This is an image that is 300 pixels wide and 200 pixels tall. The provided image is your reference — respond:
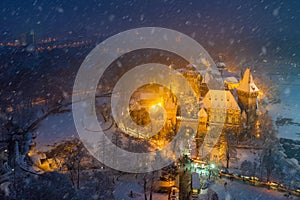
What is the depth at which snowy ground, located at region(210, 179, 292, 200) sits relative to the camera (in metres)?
16.9

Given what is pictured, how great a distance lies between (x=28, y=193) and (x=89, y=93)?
3021cm

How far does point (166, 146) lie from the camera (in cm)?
2391

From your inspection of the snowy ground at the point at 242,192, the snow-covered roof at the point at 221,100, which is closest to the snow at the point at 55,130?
the snow-covered roof at the point at 221,100

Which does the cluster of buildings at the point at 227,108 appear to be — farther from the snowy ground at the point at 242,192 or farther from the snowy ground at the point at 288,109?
the snowy ground at the point at 242,192

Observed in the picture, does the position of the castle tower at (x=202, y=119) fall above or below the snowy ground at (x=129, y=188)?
above

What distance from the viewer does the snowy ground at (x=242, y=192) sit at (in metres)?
16.9

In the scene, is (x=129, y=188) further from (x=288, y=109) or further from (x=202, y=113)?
(x=288, y=109)

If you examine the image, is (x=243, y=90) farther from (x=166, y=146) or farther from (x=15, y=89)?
(x=15, y=89)

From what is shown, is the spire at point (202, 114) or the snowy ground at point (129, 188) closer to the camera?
the snowy ground at point (129, 188)

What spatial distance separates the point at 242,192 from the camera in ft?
57.4

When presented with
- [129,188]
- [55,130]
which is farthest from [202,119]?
[55,130]

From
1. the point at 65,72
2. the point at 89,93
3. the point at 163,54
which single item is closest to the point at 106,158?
the point at 89,93

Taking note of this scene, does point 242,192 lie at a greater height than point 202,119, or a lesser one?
lesser

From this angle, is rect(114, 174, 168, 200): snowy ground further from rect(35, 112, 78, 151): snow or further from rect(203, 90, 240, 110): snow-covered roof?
rect(203, 90, 240, 110): snow-covered roof
